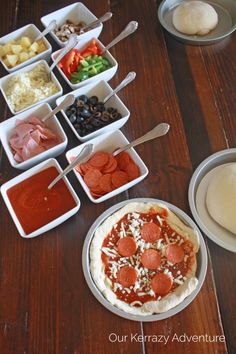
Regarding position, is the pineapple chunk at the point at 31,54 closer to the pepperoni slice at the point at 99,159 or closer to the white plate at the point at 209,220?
the pepperoni slice at the point at 99,159

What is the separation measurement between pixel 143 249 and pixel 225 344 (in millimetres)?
296

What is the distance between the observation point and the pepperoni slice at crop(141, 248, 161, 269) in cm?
93

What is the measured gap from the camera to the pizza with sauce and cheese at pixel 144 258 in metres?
0.90

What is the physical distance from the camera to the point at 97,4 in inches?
58.9

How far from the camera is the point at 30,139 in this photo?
3.53 ft

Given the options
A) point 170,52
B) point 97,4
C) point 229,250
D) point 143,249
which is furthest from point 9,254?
point 97,4

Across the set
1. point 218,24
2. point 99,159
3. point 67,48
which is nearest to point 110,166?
point 99,159

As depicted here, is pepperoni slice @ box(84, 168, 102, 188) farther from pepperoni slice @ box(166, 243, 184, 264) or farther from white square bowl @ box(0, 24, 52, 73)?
white square bowl @ box(0, 24, 52, 73)

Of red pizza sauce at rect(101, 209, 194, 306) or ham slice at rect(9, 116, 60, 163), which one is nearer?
red pizza sauce at rect(101, 209, 194, 306)

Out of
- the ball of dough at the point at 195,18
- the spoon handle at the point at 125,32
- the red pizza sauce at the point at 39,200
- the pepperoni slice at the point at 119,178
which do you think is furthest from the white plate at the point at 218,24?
the red pizza sauce at the point at 39,200

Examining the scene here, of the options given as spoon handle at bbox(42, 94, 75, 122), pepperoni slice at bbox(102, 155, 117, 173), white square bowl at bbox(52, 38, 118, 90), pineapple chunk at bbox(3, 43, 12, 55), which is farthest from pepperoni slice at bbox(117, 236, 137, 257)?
pineapple chunk at bbox(3, 43, 12, 55)

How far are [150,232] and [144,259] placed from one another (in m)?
0.08

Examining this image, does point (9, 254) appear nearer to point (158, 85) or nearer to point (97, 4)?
point (158, 85)

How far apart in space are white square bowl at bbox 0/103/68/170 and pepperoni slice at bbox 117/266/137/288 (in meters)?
0.40
